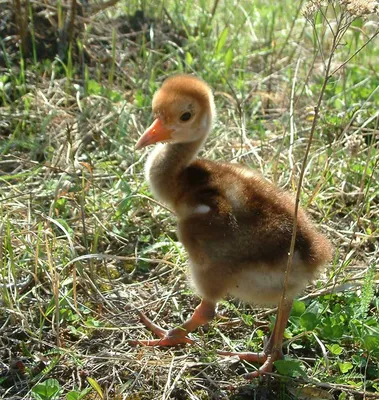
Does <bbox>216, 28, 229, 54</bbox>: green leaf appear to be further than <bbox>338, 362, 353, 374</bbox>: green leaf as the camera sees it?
Yes

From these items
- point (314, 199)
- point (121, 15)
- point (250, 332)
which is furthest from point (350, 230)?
point (121, 15)

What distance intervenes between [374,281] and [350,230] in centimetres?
41

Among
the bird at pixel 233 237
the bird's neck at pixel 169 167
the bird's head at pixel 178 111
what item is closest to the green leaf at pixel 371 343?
the bird at pixel 233 237

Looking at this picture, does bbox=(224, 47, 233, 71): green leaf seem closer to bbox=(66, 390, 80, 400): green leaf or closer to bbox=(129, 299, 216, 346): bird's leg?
bbox=(129, 299, 216, 346): bird's leg

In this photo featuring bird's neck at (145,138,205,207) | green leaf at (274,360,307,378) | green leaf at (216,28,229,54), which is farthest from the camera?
green leaf at (216,28,229,54)

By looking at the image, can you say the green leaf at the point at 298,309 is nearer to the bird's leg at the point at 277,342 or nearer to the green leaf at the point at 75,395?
the bird's leg at the point at 277,342

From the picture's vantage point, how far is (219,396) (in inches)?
95.4

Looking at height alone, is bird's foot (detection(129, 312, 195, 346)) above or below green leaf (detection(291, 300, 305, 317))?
below

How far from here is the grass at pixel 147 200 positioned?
2.49 m

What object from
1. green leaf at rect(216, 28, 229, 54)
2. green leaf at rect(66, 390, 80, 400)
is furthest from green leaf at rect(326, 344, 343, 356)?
green leaf at rect(216, 28, 229, 54)

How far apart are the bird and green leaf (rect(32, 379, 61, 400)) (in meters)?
0.37

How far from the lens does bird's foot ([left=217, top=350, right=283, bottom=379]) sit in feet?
8.12

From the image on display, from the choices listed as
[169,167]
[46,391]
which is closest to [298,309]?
[169,167]

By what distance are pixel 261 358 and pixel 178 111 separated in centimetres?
95
